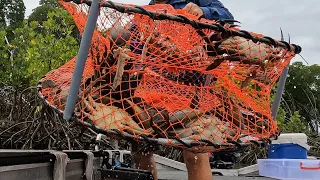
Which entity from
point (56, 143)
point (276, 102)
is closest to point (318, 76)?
point (56, 143)

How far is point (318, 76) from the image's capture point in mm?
27281

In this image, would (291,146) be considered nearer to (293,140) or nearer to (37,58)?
(293,140)

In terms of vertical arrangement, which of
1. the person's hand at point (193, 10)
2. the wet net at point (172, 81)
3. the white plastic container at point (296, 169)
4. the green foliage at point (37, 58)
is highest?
the green foliage at point (37, 58)

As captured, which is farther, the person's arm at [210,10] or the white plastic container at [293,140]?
the white plastic container at [293,140]

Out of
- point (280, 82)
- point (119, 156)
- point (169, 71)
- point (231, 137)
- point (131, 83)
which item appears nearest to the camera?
point (231, 137)

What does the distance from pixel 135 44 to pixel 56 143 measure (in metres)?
4.33

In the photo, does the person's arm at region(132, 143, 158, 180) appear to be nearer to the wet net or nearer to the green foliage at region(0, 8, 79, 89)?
the wet net

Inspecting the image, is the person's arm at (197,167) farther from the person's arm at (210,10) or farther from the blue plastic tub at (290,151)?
the blue plastic tub at (290,151)

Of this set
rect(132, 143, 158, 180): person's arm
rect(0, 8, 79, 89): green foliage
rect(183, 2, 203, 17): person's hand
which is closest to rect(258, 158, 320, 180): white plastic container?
rect(132, 143, 158, 180): person's arm

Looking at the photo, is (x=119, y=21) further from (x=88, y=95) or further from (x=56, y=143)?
(x=56, y=143)

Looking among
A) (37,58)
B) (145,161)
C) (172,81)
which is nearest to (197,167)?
(172,81)

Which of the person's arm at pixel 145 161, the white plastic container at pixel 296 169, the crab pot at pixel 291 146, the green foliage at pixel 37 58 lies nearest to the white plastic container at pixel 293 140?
the crab pot at pixel 291 146

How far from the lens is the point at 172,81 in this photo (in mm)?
2674

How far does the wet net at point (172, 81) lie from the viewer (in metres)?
2.04
